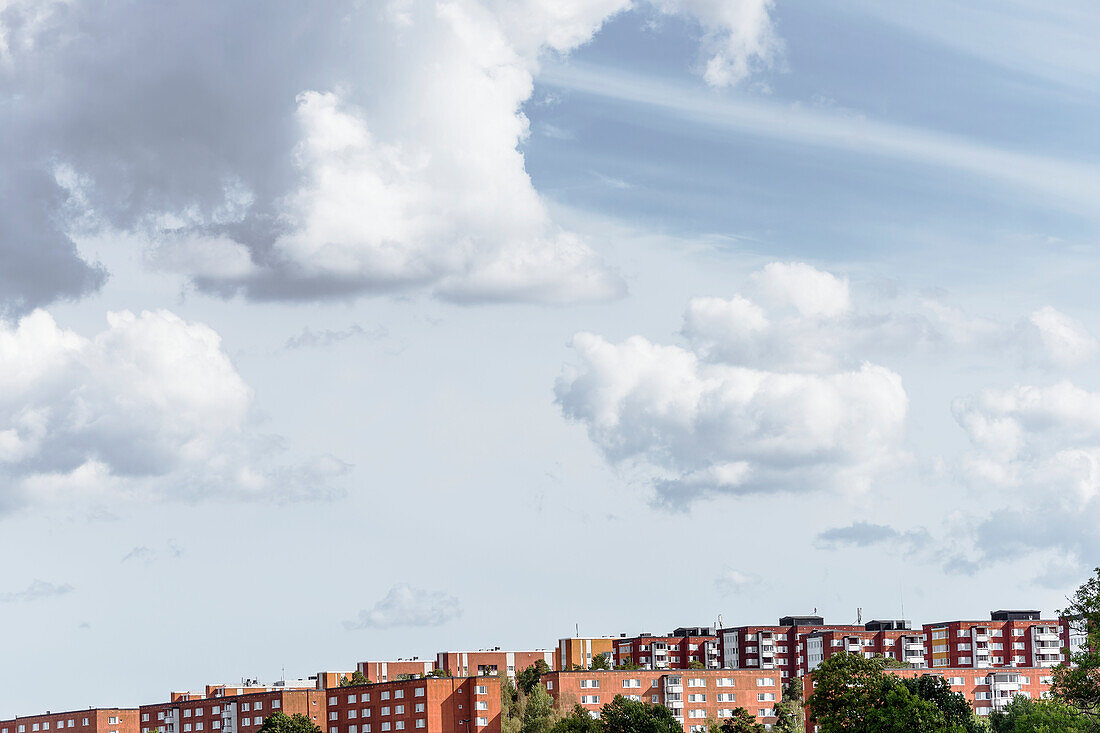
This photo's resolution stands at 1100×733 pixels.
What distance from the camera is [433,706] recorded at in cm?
16962

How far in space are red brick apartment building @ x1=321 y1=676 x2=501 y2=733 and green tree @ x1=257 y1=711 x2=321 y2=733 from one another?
7.72m

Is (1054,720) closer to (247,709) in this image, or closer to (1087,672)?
(1087,672)

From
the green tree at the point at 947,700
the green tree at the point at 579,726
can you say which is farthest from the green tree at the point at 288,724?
the green tree at the point at 947,700

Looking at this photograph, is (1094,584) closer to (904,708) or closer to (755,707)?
(904,708)

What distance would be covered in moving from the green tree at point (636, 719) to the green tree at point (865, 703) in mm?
35578

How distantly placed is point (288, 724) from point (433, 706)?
55.8 ft

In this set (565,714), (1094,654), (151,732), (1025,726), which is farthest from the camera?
(151,732)

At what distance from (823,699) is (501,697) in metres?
75.2

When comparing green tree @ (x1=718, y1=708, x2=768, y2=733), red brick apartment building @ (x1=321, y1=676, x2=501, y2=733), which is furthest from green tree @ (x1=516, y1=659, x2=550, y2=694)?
green tree @ (x1=718, y1=708, x2=768, y2=733)

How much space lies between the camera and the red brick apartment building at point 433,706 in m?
169

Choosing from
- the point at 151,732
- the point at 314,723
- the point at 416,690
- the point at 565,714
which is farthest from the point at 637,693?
the point at 151,732

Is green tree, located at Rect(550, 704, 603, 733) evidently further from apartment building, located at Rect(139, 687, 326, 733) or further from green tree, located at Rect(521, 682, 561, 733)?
apartment building, located at Rect(139, 687, 326, 733)

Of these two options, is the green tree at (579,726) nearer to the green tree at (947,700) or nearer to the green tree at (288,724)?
the green tree at (947,700)

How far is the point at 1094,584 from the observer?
7706cm
